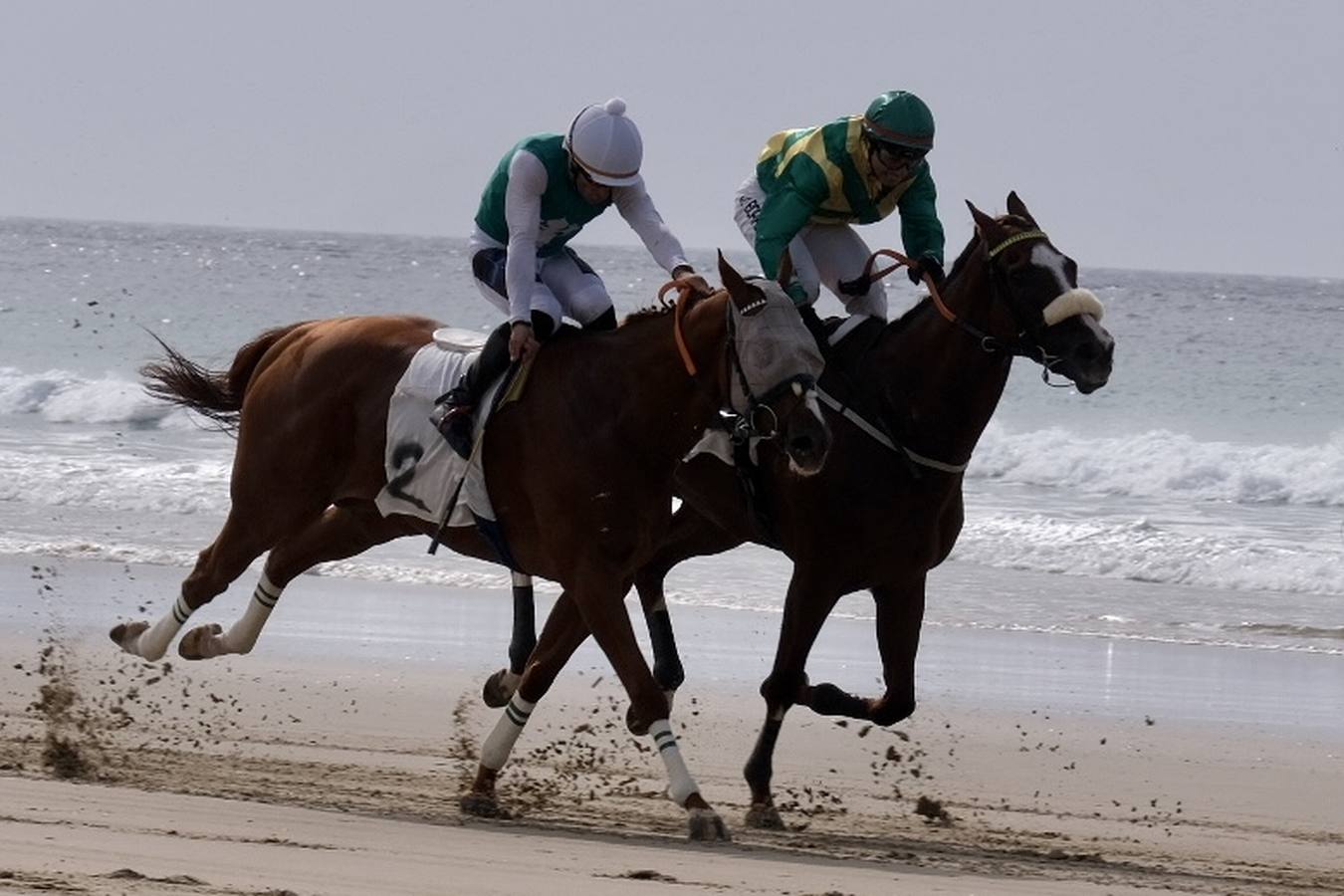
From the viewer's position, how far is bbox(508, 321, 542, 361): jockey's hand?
8016 mm

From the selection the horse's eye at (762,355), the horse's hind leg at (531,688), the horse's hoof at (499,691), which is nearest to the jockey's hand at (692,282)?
the horse's eye at (762,355)

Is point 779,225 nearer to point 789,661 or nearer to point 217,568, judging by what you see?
point 789,661

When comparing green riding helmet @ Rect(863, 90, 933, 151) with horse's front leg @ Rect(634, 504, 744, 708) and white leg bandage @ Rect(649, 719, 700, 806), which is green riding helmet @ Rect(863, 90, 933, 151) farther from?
white leg bandage @ Rect(649, 719, 700, 806)

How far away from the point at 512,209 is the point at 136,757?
252 cm

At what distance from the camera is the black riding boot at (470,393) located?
8.16 metres

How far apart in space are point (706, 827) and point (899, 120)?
2755 mm

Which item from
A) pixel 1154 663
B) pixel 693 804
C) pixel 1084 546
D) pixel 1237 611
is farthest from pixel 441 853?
pixel 1084 546

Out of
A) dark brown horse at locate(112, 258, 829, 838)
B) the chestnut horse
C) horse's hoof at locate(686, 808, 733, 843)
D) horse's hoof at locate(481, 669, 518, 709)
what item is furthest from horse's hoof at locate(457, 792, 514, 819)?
horse's hoof at locate(481, 669, 518, 709)

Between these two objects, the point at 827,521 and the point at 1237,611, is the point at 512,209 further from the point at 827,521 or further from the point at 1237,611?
the point at 1237,611

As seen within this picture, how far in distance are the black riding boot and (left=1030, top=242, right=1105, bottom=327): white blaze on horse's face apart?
1.87 m

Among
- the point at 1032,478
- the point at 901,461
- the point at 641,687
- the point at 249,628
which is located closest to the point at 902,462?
the point at 901,461

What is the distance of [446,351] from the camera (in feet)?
28.1

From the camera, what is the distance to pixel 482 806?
7.87m

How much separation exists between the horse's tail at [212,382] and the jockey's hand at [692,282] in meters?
2.18
